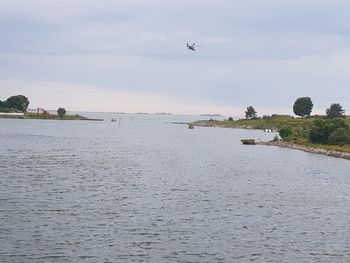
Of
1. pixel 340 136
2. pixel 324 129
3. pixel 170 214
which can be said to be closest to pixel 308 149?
pixel 324 129

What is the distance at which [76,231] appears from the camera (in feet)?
133

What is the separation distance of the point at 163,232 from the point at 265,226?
9.53 meters

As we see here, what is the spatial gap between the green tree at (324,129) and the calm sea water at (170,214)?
54813 millimetres

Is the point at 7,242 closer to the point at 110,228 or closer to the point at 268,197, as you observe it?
the point at 110,228

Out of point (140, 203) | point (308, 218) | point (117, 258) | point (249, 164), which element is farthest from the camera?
point (249, 164)

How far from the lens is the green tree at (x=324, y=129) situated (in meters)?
144

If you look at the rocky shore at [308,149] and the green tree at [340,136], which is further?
the green tree at [340,136]

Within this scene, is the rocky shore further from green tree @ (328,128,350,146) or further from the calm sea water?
the calm sea water

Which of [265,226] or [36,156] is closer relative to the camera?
[265,226]

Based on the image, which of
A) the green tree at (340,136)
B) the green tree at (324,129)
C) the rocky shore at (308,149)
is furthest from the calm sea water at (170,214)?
the green tree at (324,129)

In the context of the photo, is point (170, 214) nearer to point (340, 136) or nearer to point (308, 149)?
point (308, 149)

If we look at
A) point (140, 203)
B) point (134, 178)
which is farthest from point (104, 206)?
point (134, 178)

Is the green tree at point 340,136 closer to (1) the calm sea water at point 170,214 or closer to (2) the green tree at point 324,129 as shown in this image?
(2) the green tree at point 324,129

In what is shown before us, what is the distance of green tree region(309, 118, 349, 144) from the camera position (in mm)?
144350
